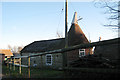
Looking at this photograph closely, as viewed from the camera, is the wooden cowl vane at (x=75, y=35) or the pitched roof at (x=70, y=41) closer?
the pitched roof at (x=70, y=41)

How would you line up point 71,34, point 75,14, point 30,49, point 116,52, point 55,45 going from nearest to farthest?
point 116,52
point 55,45
point 71,34
point 30,49
point 75,14

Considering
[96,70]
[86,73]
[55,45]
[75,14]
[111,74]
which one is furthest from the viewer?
[75,14]

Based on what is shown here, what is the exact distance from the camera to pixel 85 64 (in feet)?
10.7

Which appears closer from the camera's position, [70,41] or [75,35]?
[70,41]

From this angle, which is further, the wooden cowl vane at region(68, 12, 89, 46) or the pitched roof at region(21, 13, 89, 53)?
the wooden cowl vane at region(68, 12, 89, 46)

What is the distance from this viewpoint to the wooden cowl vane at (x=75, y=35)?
2275 cm

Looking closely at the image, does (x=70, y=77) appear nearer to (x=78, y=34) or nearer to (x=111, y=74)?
(x=111, y=74)

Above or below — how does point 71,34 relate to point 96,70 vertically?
above

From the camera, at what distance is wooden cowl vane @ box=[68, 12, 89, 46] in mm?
22755

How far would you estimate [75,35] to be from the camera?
78.1 feet

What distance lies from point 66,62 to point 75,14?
2491cm

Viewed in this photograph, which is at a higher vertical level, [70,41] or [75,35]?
[75,35]

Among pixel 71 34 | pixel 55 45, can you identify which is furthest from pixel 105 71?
pixel 71 34

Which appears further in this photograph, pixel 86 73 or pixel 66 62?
pixel 66 62
